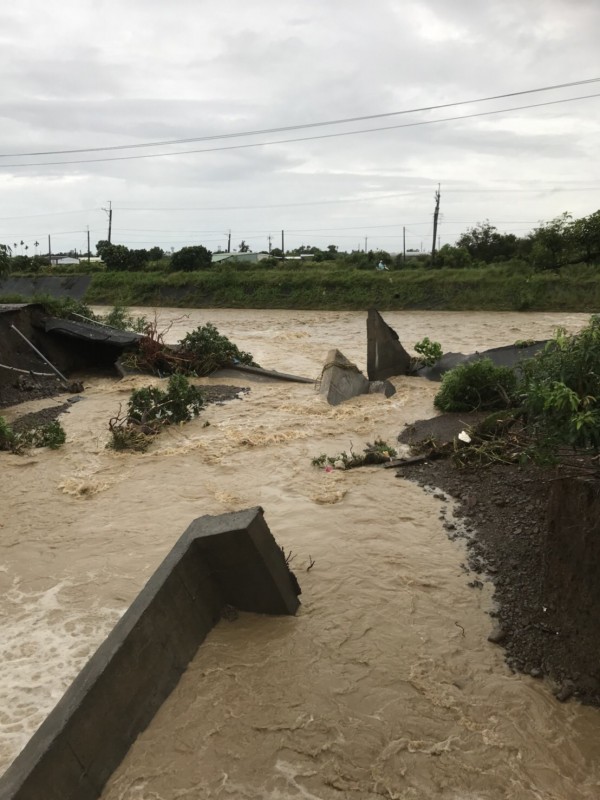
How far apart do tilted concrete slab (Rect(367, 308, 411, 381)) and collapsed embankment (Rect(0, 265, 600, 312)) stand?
662 inches

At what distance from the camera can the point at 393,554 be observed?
22.9 ft

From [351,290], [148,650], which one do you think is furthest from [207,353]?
[351,290]

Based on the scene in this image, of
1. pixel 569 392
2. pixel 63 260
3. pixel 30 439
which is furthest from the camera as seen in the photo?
pixel 63 260

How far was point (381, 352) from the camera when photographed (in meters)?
15.1

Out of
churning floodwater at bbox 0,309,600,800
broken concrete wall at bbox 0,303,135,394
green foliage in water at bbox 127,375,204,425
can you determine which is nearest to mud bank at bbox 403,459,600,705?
churning floodwater at bbox 0,309,600,800

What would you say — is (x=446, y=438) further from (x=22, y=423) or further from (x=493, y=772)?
(x=22, y=423)

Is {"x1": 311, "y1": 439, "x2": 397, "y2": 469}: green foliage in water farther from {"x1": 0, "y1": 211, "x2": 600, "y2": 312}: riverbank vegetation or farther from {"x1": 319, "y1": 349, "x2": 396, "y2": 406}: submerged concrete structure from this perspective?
{"x1": 0, "y1": 211, "x2": 600, "y2": 312}: riverbank vegetation

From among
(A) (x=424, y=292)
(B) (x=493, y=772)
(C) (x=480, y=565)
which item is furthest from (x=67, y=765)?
(A) (x=424, y=292)

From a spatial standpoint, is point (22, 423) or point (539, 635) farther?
point (22, 423)

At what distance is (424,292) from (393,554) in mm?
27487

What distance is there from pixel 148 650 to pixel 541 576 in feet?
12.1

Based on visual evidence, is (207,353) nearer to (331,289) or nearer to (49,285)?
(331,289)

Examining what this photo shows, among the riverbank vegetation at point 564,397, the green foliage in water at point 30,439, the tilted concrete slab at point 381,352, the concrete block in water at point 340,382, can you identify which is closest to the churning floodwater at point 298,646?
the green foliage in water at point 30,439

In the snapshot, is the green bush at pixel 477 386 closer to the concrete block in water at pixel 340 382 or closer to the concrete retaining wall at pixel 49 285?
the concrete block in water at pixel 340 382
